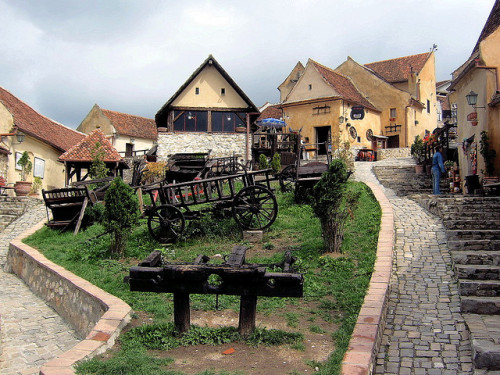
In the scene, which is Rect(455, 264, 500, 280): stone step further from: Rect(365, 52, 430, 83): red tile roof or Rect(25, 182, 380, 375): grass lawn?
Result: Rect(365, 52, 430, 83): red tile roof

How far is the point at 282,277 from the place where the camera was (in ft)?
15.9

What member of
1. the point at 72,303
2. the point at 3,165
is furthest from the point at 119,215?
the point at 3,165

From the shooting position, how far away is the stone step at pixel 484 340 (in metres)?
4.89

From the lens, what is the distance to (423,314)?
6.47 meters

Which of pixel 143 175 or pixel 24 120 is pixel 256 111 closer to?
pixel 143 175

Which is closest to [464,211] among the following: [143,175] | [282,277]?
[282,277]

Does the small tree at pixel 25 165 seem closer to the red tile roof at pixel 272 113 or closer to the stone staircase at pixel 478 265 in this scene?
the stone staircase at pixel 478 265

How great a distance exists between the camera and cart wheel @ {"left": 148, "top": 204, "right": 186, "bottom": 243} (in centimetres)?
1096

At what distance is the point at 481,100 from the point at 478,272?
9322mm

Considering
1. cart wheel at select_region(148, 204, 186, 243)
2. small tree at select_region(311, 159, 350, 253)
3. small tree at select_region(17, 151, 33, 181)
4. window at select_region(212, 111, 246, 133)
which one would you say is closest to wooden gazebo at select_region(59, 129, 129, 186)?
small tree at select_region(17, 151, 33, 181)

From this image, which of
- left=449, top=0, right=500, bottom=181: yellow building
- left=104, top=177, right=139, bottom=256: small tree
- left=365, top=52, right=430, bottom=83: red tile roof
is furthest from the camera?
left=365, top=52, right=430, bottom=83: red tile roof

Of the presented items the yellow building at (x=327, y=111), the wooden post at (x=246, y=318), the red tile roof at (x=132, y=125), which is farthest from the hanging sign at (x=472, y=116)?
the red tile roof at (x=132, y=125)

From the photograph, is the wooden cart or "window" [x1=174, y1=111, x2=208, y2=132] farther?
"window" [x1=174, y1=111, x2=208, y2=132]

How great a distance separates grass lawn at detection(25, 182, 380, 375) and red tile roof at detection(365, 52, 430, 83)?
24.7m
